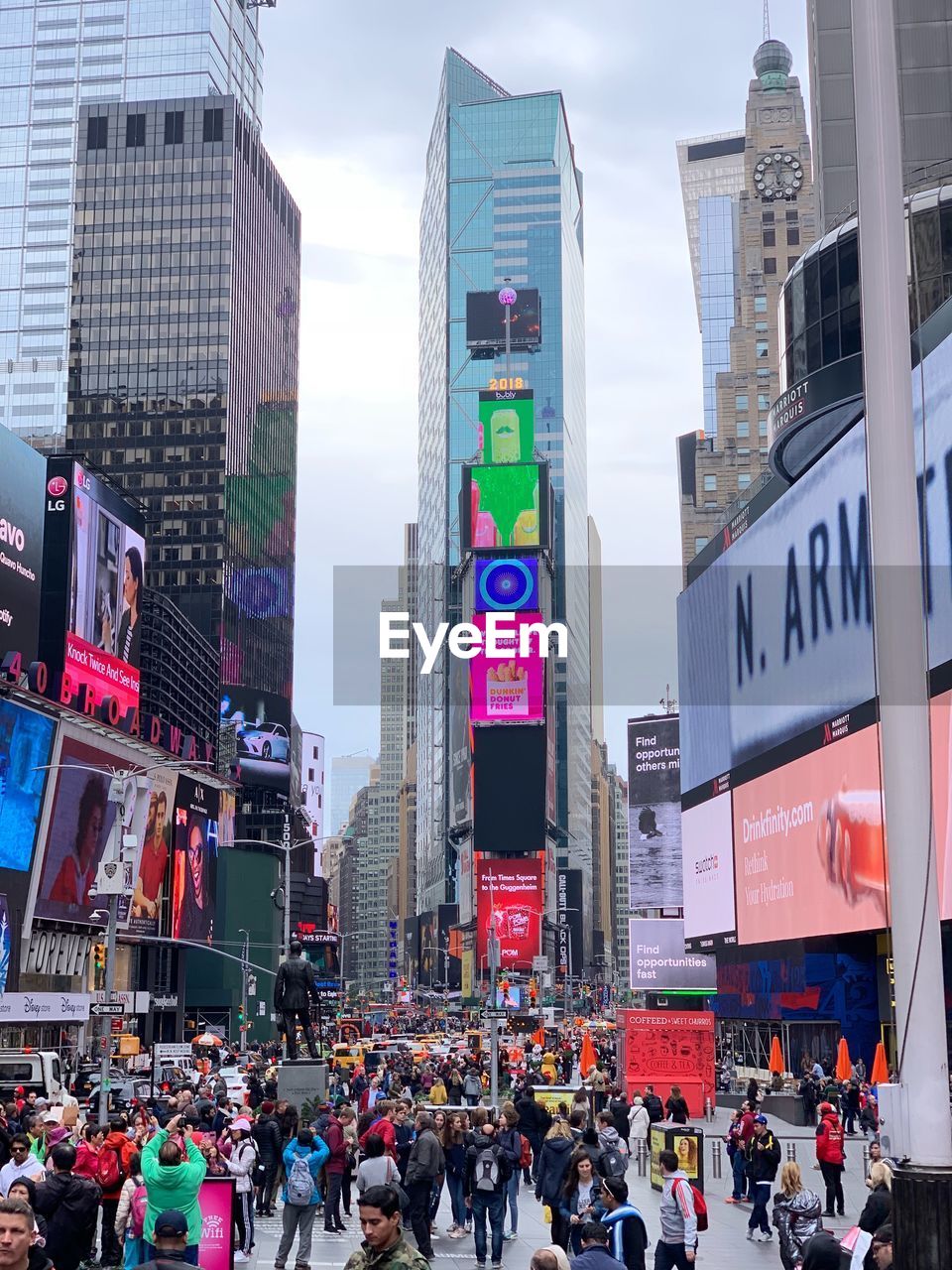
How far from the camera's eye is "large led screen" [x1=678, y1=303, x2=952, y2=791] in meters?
43.5

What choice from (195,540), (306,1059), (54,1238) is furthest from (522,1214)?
(195,540)

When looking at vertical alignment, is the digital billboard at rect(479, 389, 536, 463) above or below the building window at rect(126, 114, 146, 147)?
below

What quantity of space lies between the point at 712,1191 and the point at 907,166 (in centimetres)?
5800

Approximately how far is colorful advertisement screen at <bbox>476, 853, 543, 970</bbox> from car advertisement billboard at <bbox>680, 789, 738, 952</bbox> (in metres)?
81.9

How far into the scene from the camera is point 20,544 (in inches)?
2876

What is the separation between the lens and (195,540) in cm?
16388

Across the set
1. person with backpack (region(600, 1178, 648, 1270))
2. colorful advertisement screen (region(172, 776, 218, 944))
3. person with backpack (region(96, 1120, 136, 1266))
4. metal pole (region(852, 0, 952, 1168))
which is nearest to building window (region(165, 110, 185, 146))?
colorful advertisement screen (region(172, 776, 218, 944))

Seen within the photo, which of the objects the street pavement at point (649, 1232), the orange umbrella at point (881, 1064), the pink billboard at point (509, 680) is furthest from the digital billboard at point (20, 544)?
the pink billboard at point (509, 680)

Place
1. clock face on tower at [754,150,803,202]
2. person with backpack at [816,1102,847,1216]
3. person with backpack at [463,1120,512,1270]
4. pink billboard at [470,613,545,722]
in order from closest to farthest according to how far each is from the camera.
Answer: person with backpack at [463,1120,512,1270] → person with backpack at [816,1102,847,1216] → pink billboard at [470,613,545,722] → clock face on tower at [754,150,803,202]

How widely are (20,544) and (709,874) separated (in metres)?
34.9

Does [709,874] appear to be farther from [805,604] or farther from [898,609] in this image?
[898,609]

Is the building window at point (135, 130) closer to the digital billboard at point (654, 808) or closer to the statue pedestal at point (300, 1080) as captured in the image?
the digital billboard at point (654, 808)

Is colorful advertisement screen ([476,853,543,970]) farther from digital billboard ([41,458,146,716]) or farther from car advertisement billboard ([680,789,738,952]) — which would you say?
car advertisement billboard ([680,789,738,952])

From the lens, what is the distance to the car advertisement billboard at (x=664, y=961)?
106688 millimetres
